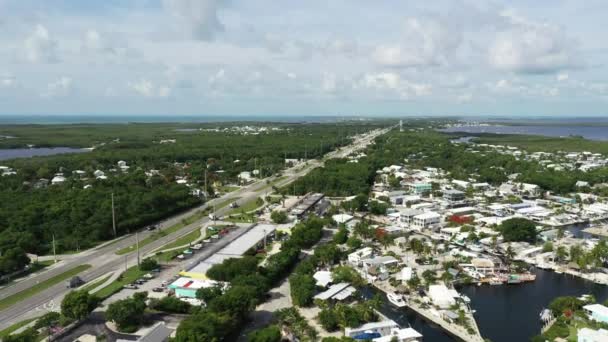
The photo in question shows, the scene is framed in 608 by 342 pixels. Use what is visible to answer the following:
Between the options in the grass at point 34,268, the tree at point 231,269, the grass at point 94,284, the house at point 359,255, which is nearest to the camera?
the tree at point 231,269

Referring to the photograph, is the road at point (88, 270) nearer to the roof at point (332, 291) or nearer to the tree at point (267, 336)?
the roof at point (332, 291)

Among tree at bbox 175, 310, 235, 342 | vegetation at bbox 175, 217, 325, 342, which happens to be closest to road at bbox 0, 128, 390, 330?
vegetation at bbox 175, 217, 325, 342

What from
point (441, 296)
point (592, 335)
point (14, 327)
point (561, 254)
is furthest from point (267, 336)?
point (561, 254)

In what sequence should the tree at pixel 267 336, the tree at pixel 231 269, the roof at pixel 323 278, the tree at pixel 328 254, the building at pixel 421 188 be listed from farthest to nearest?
the building at pixel 421 188 < the tree at pixel 328 254 < the roof at pixel 323 278 < the tree at pixel 231 269 < the tree at pixel 267 336

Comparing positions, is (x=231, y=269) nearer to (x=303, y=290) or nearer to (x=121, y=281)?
(x=303, y=290)

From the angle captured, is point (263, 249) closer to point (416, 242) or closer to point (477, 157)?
point (416, 242)

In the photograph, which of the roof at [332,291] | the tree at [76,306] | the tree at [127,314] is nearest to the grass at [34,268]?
the tree at [76,306]

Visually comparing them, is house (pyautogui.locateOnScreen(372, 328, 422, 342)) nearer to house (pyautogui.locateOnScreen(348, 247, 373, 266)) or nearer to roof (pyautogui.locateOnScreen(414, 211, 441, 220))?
house (pyautogui.locateOnScreen(348, 247, 373, 266))
